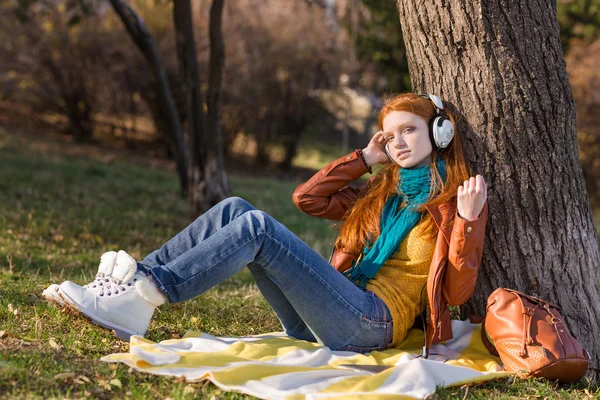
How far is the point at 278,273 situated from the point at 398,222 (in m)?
0.71

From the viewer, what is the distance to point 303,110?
16.5 meters

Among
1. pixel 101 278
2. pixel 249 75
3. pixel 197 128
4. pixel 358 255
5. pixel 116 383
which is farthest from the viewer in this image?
pixel 249 75

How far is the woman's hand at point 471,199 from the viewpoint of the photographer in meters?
3.34

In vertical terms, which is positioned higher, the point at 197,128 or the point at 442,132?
the point at 197,128

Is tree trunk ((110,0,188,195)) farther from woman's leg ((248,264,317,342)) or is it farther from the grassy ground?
woman's leg ((248,264,317,342))

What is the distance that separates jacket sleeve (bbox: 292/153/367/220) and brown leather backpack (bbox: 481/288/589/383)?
1.03 m

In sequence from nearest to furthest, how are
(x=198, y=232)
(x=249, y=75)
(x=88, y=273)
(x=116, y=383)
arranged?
(x=116, y=383)
(x=198, y=232)
(x=88, y=273)
(x=249, y=75)

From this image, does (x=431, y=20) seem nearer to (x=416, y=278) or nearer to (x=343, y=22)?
(x=416, y=278)

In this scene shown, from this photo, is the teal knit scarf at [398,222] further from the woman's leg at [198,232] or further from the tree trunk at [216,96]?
the tree trunk at [216,96]

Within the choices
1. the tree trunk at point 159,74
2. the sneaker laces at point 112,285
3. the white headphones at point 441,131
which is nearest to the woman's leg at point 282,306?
the sneaker laces at point 112,285

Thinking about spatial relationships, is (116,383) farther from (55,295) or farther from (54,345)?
(55,295)

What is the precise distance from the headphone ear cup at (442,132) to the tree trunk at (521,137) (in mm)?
258

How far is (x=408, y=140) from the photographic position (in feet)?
12.1

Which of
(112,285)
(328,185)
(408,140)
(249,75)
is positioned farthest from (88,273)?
(249,75)
